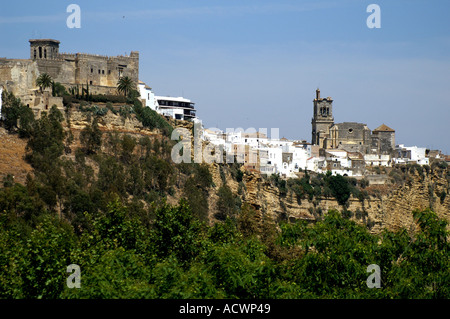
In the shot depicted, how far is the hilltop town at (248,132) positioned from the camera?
5266cm

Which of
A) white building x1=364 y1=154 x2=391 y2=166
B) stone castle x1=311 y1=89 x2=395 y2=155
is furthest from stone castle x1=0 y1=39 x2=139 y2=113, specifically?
stone castle x1=311 y1=89 x2=395 y2=155

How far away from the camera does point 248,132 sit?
78.9 metres

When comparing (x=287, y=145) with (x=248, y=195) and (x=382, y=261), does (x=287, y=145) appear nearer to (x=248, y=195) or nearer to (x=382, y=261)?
(x=248, y=195)

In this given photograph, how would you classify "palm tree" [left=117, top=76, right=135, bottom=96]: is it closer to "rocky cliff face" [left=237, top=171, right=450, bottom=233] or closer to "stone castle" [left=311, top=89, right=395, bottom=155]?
"rocky cliff face" [left=237, top=171, right=450, bottom=233]

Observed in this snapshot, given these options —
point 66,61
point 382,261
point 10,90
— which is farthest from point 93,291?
point 66,61

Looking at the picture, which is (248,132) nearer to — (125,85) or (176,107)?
(176,107)

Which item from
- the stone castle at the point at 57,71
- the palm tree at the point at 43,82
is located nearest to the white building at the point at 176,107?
the stone castle at the point at 57,71

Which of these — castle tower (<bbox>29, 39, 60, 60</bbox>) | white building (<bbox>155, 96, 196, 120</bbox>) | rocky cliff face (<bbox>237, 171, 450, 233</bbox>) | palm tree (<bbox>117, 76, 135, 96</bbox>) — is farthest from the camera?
white building (<bbox>155, 96, 196, 120</bbox>)

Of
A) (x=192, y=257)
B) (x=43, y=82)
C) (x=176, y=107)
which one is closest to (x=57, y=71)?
(x=43, y=82)

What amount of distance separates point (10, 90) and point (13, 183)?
380 inches

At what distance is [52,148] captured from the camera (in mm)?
47688

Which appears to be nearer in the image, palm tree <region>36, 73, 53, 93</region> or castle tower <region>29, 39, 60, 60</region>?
palm tree <region>36, 73, 53, 93</region>

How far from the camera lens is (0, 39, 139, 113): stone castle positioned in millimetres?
51500

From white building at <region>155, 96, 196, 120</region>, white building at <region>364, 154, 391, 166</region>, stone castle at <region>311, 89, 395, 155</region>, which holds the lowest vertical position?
white building at <region>364, 154, 391, 166</region>
